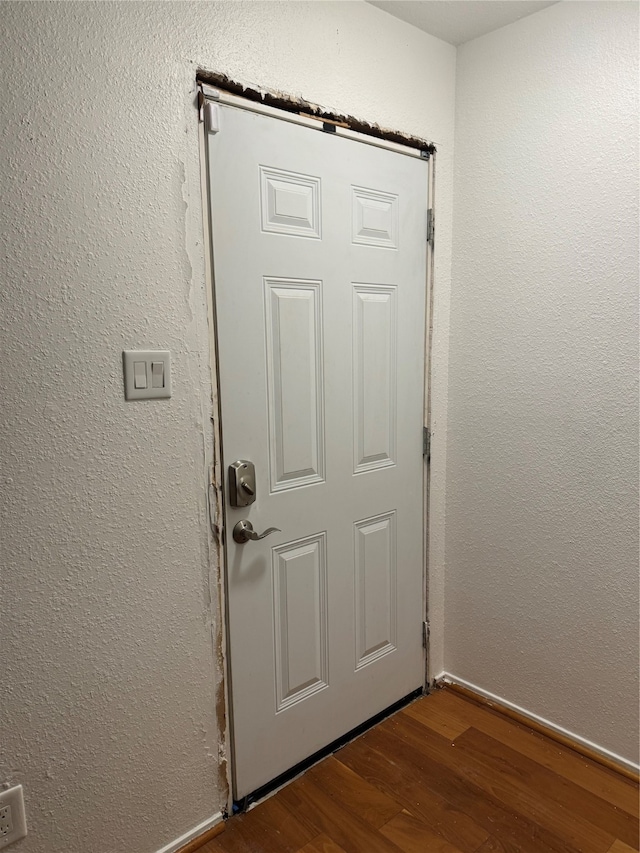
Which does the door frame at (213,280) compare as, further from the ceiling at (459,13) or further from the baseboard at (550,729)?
the baseboard at (550,729)

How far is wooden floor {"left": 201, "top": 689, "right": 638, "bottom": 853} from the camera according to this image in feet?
5.17

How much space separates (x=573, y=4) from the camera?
5.65 ft

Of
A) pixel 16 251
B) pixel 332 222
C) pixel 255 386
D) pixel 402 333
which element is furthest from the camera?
pixel 402 333

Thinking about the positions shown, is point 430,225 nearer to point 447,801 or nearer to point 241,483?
point 241,483

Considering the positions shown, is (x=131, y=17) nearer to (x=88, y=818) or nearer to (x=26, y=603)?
(x=26, y=603)

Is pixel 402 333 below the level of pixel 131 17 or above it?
below

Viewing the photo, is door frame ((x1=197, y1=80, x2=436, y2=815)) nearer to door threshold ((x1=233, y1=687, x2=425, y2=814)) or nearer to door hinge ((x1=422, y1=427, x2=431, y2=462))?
door threshold ((x1=233, y1=687, x2=425, y2=814))

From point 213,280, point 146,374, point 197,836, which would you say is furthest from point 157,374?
point 197,836

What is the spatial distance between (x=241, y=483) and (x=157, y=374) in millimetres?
382

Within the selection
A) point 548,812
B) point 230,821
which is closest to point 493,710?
point 548,812

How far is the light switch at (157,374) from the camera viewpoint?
4.56 feet

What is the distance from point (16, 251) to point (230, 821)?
159cm

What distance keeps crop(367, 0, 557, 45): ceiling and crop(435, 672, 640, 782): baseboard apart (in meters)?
2.33

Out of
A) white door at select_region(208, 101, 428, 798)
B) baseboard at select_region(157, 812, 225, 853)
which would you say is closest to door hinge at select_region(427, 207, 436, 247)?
white door at select_region(208, 101, 428, 798)
